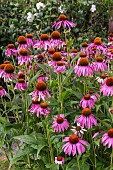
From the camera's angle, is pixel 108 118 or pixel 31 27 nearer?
pixel 108 118

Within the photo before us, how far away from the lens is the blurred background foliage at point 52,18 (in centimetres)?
403

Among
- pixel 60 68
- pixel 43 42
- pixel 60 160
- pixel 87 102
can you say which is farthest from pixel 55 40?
pixel 60 160

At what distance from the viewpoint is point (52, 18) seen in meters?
4.06

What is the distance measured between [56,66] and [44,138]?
39cm

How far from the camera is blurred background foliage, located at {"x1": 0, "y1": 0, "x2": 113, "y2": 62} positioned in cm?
403

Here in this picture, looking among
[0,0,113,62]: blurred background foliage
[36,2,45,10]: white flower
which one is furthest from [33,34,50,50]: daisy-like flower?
[36,2,45,10]: white flower

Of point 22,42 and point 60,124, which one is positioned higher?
point 22,42

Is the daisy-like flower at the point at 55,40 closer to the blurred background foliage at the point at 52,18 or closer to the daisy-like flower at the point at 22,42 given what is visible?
the daisy-like flower at the point at 22,42

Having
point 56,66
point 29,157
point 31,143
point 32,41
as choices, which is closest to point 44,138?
point 31,143

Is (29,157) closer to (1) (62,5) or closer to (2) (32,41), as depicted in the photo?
(2) (32,41)

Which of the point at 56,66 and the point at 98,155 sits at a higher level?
the point at 56,66

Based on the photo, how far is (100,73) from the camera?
195cm

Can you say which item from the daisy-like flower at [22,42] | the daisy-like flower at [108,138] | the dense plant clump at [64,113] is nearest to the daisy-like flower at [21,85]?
the dense plant clump at [64,113]

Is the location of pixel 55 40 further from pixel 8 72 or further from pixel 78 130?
pixel 78 130
